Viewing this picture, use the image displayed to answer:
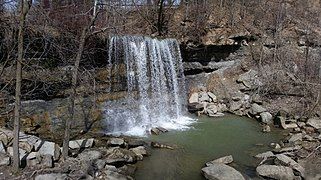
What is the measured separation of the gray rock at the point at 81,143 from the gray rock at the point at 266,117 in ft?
32.2

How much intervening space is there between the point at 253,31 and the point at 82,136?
47.7 ft

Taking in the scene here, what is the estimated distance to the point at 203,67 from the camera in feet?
77.3

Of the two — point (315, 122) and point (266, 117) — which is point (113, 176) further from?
point (315, 122)

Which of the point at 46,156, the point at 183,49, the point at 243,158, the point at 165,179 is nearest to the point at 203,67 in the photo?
the point at 183,49

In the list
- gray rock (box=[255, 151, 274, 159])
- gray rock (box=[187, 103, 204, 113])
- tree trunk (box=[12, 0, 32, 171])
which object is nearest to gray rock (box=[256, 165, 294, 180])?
gray rock (box=[255, 151, 274, 159])

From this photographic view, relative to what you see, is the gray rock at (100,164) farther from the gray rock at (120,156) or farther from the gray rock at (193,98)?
the gray rock at (193,98)

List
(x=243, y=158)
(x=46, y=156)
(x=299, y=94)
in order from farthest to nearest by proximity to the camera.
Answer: (x=299, y=94)
(x=243, y=158)
(x=46, y=156)

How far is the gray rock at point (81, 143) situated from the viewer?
1355 centimetres

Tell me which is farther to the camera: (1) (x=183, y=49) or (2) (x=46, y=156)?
(1) (x=183, y=49)

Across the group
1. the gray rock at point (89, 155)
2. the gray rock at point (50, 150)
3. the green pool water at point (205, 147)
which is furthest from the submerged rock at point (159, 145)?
the gray rock at point (50, 150)

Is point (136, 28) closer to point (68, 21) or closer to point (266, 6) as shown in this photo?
point (68, 21)

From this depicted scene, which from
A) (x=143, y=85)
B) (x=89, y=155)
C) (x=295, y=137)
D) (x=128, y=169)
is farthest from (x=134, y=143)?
(x=295, y=137)

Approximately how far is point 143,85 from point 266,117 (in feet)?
22.9

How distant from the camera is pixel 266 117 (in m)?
19.5
